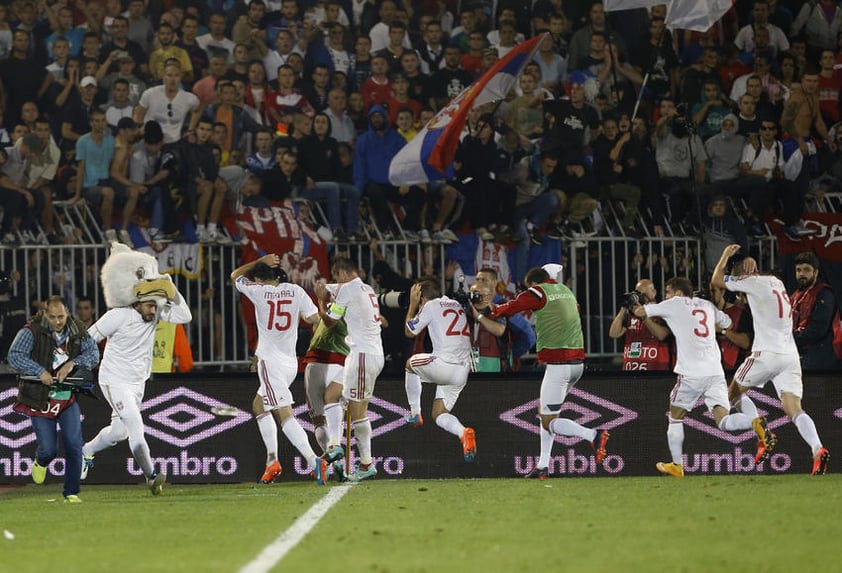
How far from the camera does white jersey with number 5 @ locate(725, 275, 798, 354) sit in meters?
13.5

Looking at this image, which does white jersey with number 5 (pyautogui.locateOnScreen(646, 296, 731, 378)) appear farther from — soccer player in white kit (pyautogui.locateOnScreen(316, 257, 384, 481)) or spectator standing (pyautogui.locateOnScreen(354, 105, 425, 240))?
spectator standing (pyautogui.locateOnScreen(354, 105, 425, 240))

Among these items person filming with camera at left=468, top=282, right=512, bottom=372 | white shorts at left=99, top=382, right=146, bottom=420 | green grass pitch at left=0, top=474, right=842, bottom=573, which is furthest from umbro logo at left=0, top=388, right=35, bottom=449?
person filming with camera at left=468, top=282, right=512, bottom=372

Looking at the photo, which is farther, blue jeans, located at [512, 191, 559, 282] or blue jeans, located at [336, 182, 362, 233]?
blue jeans, located at [336, 182, 362, 233]

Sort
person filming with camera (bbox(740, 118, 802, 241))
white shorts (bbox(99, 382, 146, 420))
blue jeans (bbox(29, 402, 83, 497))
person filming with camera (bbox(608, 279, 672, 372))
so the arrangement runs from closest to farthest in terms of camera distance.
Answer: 1. blue jeans (bbox(29, 402, 83, 497))
2. white shorts (bbox(99, 382, 146, 420))
3. person filming with camera (bbox(608, 279, 672, 372))
4. person filming with camera (bbox(740, 118, 802, 241))

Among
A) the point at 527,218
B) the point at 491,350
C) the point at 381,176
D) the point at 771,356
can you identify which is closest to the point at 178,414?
the point at 491,350

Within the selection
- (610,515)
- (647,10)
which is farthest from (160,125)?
(610,515)

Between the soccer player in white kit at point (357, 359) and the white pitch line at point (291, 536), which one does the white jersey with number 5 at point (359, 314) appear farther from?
the white pitch line at point (291, 536)

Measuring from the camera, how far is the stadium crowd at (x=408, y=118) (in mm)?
17234

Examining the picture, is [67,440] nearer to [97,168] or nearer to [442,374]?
[442,374]

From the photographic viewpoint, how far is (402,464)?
14.4 meters

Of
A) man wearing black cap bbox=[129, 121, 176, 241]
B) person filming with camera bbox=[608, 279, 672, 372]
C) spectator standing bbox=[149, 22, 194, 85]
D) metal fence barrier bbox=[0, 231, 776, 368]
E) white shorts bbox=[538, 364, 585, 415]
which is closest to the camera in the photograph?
white shorts bbox=[538, 364, 585, 415]

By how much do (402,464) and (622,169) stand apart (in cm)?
539

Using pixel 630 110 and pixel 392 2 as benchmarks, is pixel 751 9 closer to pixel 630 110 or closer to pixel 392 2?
pixel 630 110

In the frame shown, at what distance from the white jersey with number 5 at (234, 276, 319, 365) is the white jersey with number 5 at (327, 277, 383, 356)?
0.34 metres
